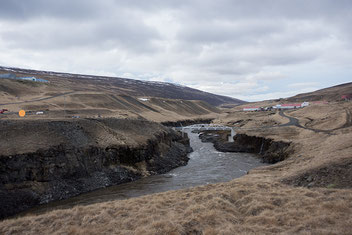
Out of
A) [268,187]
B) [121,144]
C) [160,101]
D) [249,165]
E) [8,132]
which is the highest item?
[160,101]

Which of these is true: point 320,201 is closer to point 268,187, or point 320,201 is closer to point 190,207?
point 268,187

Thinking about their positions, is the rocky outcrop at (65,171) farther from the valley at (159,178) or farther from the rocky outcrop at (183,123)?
the rocky outcrop at (183,123)

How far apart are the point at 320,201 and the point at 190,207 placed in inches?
278

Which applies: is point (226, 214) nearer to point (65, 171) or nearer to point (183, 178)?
point (183, 178)

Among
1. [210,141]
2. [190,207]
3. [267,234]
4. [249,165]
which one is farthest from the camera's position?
[210,141]

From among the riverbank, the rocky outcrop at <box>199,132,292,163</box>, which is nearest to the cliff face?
the riverbank

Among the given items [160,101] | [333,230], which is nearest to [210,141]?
[333,230]

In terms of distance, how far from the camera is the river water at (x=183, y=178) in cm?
2158

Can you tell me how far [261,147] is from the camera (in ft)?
147

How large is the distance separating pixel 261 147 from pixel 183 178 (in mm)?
23367

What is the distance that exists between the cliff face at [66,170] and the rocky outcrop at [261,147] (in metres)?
17.1

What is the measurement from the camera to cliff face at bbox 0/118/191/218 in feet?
66.3

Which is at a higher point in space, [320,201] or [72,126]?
[72,126]

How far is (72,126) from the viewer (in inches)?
1188
